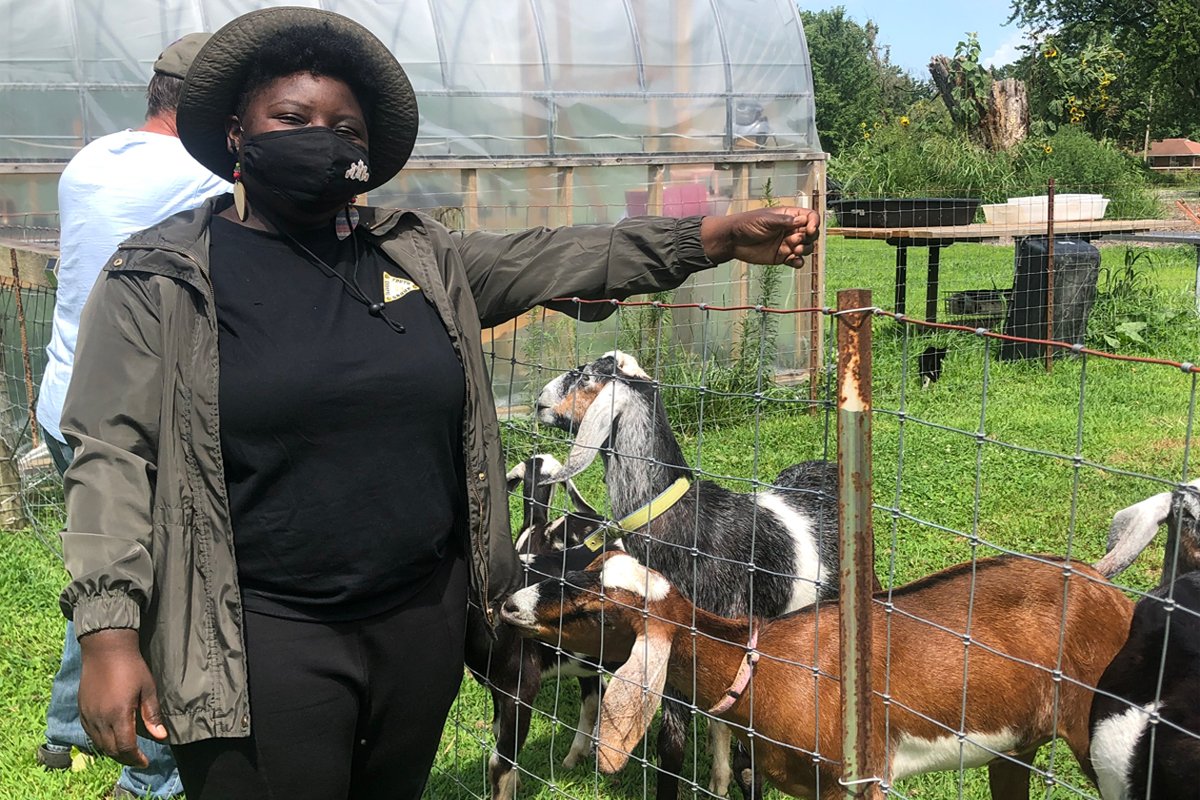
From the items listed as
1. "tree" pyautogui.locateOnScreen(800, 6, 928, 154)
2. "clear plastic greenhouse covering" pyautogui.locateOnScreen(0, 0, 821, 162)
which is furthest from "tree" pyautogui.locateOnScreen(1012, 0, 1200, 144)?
"clear plastic greenhouse covering" pyautogui.locateOnScreen(0, 0, 821, 162)

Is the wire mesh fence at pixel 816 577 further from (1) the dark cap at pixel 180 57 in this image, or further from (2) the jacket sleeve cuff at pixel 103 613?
(1) the dark cap at pixel 180 57

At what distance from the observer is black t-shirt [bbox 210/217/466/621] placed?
1.98 metres

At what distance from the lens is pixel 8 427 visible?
604 cm

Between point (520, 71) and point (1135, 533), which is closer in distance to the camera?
point (1135, 533)

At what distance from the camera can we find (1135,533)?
2.82 metres

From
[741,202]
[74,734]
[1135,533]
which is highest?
[741,202]

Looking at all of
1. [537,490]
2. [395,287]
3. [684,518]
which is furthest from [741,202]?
[395,287]

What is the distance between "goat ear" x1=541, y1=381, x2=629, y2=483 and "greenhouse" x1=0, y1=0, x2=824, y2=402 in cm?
339

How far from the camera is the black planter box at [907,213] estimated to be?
9938mm

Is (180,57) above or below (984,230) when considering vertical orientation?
above

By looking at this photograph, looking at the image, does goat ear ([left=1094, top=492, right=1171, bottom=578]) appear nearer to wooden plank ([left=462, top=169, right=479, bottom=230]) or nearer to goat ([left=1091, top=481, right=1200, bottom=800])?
goat ([left=1091, top=481, right=1200, bottom=800])

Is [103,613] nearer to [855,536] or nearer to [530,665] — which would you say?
[855,536]

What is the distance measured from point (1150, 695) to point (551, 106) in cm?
647

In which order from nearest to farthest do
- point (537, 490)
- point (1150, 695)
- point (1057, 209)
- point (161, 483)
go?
point (161, 483)
point (1150, 695)
point (537, 490)
point (1057, 209)
